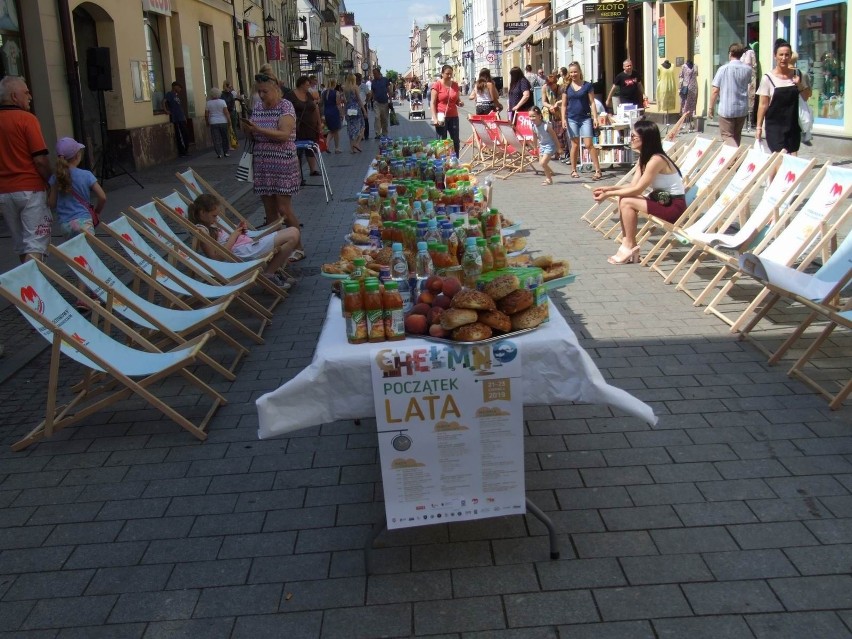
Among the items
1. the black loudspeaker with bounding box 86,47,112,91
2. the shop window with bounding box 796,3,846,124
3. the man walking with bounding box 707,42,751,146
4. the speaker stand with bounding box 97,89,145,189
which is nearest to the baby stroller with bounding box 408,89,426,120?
the speaker stand with bounding box 97,89,145,189

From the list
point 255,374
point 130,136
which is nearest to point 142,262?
point 255,374

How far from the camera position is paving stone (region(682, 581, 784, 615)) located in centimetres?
288

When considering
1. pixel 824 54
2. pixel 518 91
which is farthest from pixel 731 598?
pixel 824 54

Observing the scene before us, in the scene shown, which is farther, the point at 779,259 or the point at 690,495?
the point at 779,259

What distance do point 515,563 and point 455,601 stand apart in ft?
1.01

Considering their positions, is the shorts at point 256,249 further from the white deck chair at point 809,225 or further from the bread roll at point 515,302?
the bread roll at point 515,302

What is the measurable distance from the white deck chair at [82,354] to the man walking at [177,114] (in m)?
17.4

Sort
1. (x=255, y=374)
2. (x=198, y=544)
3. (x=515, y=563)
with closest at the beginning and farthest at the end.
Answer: (x=515, y=563) → (x=198, y=544) → (x=255, y=374)

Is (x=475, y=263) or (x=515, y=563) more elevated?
(x=475, y=263)

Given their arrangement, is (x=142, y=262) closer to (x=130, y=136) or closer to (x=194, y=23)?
(x=130, y=136)

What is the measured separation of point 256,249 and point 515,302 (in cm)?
431

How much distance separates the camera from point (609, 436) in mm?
4301

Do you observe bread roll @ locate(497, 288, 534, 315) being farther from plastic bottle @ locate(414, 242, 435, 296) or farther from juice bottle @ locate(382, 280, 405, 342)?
plastic bottle @ locate(414, 242, 435, 296)

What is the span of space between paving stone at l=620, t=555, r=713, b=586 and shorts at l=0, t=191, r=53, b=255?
529cm
